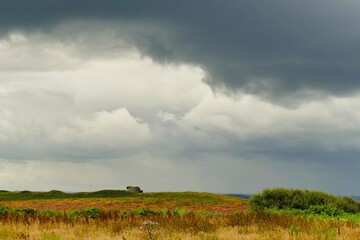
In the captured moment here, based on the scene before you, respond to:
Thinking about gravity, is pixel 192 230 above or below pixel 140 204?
below

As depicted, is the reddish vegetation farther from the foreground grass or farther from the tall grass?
the tall grass

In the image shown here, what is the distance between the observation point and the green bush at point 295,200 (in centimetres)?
3334

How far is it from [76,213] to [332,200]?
62.0 ft

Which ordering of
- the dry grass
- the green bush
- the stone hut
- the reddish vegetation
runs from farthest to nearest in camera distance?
1. the stone hut
2. the reddish vegetation
3. the green bush
4. the dry grass

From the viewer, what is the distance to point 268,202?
33719 millimetres

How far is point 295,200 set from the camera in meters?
33.5

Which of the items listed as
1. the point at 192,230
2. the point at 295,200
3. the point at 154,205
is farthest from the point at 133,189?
the point at 192,230

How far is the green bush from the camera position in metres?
33.3

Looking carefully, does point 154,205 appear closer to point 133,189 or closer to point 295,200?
point 295,200

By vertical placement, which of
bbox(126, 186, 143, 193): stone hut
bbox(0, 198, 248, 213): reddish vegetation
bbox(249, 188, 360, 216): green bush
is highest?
bbox(126, 186, 143, 193): stone hut

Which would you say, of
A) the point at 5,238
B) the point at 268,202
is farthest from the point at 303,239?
the point at 268,202

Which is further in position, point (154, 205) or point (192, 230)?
point (154, 205)

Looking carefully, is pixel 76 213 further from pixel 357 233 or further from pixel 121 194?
pixel 121 194

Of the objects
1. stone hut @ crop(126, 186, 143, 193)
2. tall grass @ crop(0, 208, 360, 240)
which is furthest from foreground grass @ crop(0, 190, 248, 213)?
stone hut @ crop(126, 186, 143, 193)
